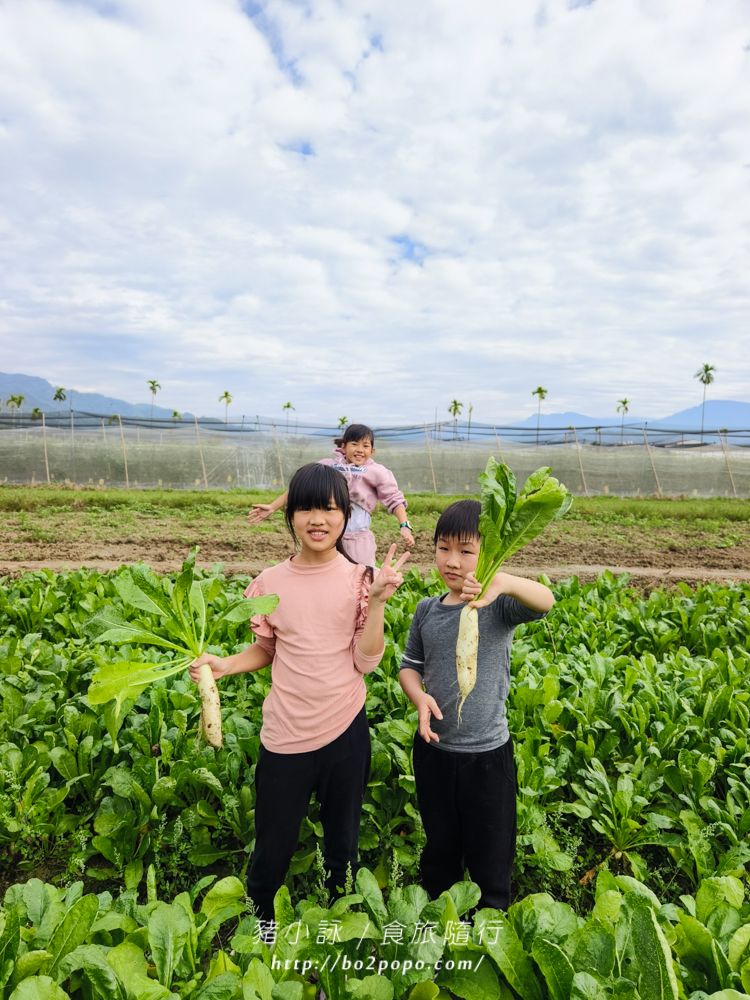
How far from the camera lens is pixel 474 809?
76.4 inches

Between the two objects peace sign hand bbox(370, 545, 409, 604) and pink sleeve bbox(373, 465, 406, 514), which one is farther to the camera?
pink sleeve bbox(373, 465, 406, 514)

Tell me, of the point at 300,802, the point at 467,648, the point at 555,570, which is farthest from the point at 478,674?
the point at 555,570

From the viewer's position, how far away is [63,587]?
5.13 m

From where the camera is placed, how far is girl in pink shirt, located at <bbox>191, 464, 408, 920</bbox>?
6.41 feet

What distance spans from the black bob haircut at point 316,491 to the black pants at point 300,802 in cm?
77

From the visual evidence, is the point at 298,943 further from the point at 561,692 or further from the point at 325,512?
the point at 561,692

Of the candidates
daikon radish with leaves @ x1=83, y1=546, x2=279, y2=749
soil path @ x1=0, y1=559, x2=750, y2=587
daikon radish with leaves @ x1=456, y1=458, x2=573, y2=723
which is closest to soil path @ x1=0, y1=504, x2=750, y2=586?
soil path @ x1=0, y1=559, x2=750, y2=587

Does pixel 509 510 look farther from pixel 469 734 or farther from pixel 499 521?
pixel 469 734

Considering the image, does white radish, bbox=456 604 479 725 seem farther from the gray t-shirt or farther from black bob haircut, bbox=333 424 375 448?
black bob haircut, bbox=333 424 375 448

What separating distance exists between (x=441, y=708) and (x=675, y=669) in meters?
2.42

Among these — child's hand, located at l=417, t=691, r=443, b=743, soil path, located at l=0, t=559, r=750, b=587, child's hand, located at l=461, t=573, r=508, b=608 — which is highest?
child's hand, located at l=461, t=573, r=508, b=608

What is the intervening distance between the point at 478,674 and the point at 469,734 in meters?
0.20

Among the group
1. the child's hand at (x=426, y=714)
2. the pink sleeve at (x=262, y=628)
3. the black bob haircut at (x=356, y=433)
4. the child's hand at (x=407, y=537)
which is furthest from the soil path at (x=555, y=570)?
the child's hand at (x=426, y=714)

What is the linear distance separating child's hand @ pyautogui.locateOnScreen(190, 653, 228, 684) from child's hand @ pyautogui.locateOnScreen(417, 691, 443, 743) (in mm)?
697
